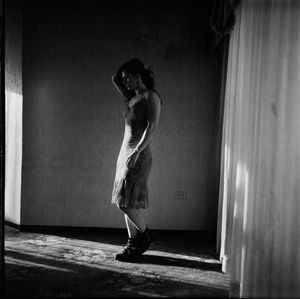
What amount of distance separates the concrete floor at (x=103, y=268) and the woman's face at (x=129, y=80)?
4.33ft

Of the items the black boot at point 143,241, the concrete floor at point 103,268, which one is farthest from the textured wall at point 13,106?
the black boot at point 143,241

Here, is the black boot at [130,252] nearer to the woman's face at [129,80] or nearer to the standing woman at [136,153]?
the standing woman at [136,153]

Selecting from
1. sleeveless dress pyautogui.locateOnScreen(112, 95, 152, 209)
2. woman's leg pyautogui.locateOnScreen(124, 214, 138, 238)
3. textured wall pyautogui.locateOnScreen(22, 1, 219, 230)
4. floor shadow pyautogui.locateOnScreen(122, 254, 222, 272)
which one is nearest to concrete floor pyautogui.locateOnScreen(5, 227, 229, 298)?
floor shadow pyautogui.locateOnScreen(122, 254, 222, 272)

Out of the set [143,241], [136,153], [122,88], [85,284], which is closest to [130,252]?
[143,241]

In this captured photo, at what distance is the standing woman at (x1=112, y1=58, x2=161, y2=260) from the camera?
3.00 metres

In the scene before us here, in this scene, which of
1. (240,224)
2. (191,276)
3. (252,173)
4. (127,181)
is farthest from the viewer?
(127,181)

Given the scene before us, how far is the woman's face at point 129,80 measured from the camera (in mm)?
3059

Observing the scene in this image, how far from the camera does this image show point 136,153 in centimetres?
297

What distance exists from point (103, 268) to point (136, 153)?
2.78ft

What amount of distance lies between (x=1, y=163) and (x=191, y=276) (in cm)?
151

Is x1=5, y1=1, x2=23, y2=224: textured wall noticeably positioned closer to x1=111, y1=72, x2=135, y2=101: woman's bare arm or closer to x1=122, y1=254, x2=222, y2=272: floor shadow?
x1=111, y1=72, x2=135, y2=101: woman's bare arm

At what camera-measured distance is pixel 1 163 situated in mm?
1949

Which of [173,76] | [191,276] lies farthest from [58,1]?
[191,276]

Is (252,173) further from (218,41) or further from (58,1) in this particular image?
(58,1)
